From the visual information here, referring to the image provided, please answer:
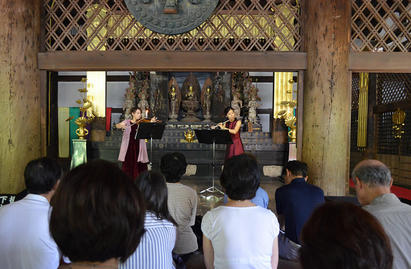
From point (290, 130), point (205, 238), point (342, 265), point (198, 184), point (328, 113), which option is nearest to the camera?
point (342, 265)

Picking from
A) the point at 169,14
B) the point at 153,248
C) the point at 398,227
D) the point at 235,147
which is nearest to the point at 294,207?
the point at 398,227

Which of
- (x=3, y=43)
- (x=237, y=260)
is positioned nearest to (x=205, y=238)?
(x=237, y=260)

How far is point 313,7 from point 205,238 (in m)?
3.42

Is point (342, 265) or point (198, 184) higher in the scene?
point (342, 265)

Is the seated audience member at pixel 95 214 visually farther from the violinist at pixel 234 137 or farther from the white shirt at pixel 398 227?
the violinist at pixel 234 137

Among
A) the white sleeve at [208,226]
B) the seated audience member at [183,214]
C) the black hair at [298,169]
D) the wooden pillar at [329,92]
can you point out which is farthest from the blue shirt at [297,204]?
the wooden pillar at [329,92]

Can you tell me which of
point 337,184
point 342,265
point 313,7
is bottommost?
point 337,184

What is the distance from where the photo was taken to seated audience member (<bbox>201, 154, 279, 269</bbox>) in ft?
5.14

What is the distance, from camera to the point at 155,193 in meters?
1.74

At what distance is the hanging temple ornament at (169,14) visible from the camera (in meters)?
4.10

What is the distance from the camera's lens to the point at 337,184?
395 cm

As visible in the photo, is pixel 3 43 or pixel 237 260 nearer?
pixel 237 260

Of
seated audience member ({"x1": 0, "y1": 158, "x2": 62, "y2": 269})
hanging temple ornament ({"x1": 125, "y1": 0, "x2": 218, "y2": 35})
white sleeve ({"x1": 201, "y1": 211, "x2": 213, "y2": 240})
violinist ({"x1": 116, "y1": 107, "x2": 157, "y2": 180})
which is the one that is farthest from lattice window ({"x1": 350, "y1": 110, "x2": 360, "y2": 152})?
seated audience member ({"x1": 0, "y1": 158, "x2": 62, "y2": 269})

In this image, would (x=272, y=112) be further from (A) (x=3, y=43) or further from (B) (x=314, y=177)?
(A) (x=3, y=43)
